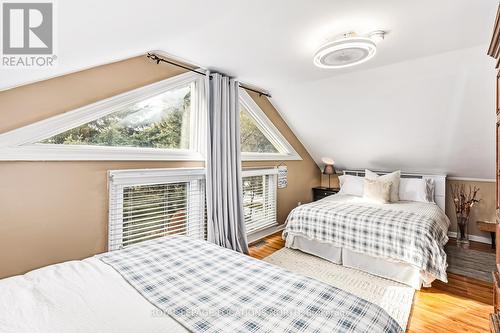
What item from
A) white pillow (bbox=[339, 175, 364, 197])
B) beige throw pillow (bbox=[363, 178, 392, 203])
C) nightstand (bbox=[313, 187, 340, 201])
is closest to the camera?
beige throw pillow (bbox=[363, 178, 392, 203])

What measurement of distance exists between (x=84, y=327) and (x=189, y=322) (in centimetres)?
35

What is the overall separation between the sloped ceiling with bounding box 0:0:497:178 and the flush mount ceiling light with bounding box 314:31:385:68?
4.3 inches

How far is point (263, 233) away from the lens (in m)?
3.91

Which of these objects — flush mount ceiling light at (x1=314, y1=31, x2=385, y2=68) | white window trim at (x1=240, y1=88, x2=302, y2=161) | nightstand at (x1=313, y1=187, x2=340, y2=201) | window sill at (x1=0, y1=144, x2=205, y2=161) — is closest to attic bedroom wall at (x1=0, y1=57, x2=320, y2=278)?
window sill at (x1=0, y1=144, x2=205, y2=161)

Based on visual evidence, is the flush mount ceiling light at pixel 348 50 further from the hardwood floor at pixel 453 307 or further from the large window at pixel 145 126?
the hardwood floor at pixel 453 307

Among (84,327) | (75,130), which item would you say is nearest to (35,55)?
(75,130)

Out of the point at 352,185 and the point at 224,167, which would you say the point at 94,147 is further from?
the point at 352,185

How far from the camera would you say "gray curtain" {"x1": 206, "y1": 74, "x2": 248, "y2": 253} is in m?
2.85

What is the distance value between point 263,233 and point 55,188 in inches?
110

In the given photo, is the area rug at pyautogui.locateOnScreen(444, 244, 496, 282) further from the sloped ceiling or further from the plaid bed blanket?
the sloped ceiling

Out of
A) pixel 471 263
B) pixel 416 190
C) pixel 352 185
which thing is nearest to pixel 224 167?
pixel 352 185

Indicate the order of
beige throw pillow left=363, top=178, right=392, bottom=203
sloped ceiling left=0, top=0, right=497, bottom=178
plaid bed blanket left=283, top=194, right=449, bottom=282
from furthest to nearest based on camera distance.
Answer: beige throw pillow left=363, top=178, right=392, bottom=203 → plaid bed blanket left=283, top=194, right=449, bottom=282 → sloped ceiling left=0, top=0, right=497, bottom=178

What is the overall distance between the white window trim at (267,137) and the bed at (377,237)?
1.05 meters

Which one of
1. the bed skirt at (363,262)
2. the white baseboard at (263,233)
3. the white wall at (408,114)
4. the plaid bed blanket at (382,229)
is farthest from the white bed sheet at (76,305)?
the white wall at (408,114)
